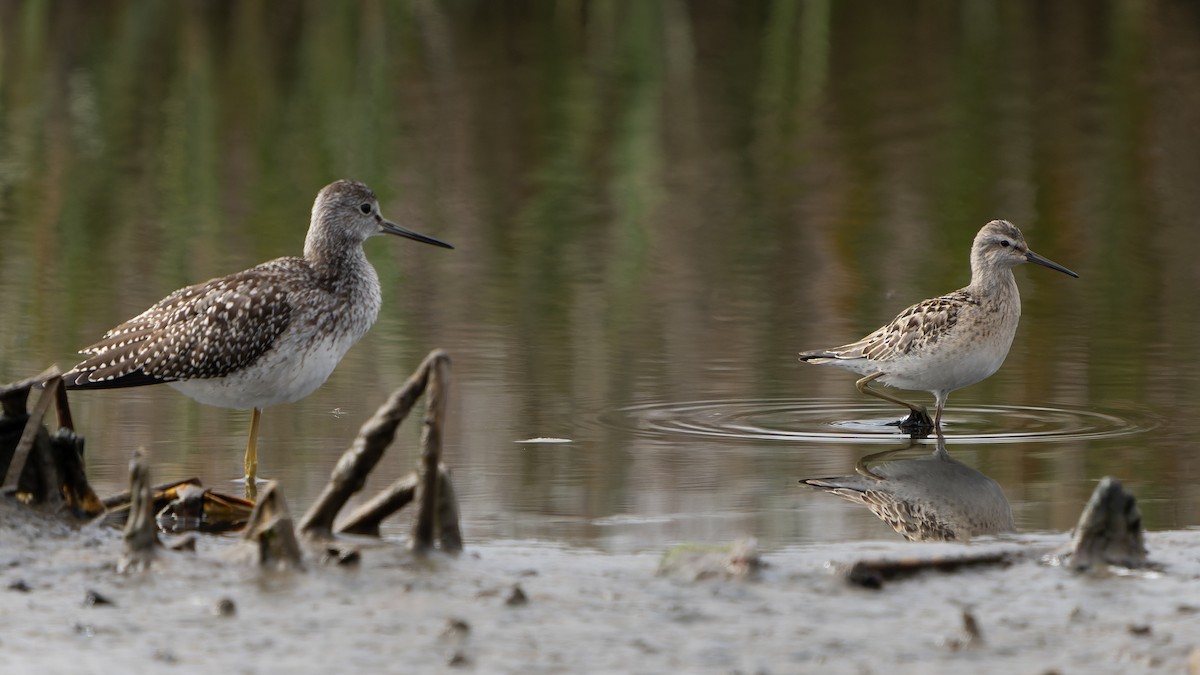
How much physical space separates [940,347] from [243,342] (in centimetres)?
351

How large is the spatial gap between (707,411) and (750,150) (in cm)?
1063

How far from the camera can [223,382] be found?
813cm

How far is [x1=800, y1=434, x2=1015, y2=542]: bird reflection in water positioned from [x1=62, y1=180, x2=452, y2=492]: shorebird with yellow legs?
83.7 inches

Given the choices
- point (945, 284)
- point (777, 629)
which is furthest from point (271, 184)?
point (777, 629)

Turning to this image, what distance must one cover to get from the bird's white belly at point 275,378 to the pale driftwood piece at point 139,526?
81.2 inches

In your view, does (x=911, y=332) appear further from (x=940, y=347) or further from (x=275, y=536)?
(x=275, y=536)

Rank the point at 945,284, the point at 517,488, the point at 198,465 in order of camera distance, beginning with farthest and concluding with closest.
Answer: the point at 945,284 → the point at 198,465 → the point at 517,488

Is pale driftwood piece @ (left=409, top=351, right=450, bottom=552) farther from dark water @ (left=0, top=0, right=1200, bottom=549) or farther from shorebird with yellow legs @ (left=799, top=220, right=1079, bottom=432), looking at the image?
shorebird with yellow legs @ (left=799, top=220, right=1079, bottom=432)

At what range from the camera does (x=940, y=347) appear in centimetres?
956

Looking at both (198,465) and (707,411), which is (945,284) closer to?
(707,411)

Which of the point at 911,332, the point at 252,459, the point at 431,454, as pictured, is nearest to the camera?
the point at 431,454

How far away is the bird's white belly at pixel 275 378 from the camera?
8062 millimetres

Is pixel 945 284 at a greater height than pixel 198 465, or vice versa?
pixel 945 284

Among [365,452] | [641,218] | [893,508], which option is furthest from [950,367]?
[641,218]
